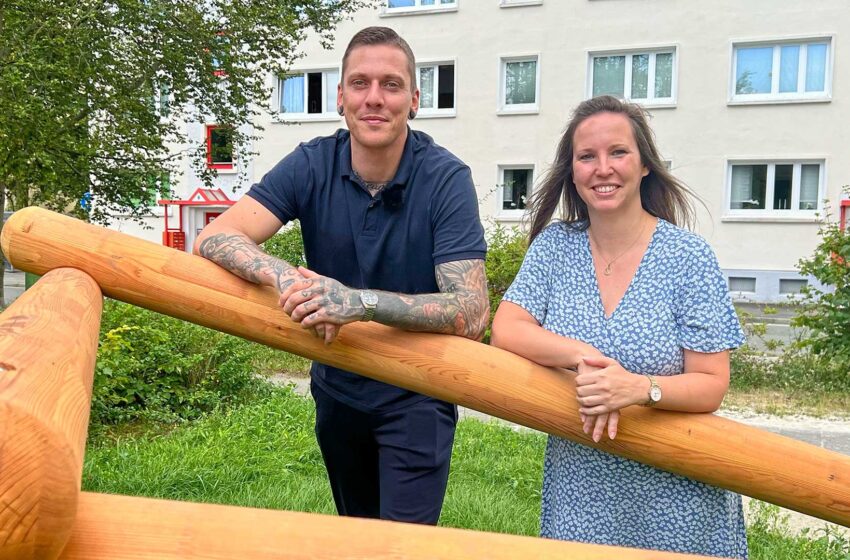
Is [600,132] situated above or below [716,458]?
above

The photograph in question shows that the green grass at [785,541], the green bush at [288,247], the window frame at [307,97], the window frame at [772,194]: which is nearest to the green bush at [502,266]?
the green bush at [288,247]

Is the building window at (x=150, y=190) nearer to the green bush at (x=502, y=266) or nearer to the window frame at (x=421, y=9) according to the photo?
the green bush at (x=502, y=266)

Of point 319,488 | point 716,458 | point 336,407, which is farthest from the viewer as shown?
point 319,488

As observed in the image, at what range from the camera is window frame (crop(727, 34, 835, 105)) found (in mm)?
15172

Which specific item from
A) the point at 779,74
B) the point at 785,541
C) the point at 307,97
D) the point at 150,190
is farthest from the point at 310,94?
the point at 785,541

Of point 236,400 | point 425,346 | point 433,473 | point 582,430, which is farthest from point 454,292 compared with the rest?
point 236,400

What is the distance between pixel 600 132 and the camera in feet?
6.04

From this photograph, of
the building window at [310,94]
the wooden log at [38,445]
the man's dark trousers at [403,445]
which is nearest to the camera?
the wooden log at [38,445]

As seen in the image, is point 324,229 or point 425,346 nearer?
point 425,346

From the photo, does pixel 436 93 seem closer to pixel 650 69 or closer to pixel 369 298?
pixel 650 69

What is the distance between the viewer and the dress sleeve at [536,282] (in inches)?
73.9

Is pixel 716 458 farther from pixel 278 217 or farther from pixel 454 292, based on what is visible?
pixel 278 217

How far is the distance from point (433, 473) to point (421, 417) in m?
0.18

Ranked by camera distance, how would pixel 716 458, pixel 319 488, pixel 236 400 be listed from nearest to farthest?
pixel 716 458, pixel 319 488, pixel 236 400
